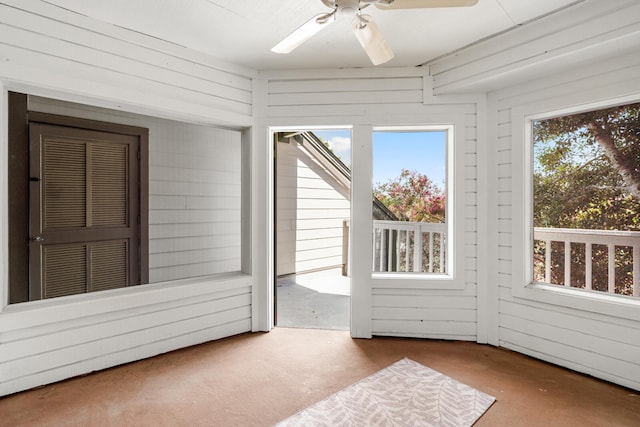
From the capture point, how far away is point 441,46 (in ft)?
8.00

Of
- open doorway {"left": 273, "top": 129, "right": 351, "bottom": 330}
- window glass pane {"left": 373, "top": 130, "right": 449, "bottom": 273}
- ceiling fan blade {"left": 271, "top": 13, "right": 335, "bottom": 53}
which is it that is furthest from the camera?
open doorway {"left": 273, "top": 129, "right": 351, "bottom": 330}

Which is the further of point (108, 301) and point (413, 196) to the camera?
point (413, 196)

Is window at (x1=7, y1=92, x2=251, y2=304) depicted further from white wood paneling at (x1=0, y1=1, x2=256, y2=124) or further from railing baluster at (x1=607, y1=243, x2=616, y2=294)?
railing baluster at (x1=607, y1=243, x2=616, y2=294)

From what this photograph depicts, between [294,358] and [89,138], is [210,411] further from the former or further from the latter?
[89,138]

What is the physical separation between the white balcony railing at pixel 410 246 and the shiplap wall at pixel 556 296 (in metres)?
0.55

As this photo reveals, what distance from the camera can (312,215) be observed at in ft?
15.9

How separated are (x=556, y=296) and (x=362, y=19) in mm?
2318

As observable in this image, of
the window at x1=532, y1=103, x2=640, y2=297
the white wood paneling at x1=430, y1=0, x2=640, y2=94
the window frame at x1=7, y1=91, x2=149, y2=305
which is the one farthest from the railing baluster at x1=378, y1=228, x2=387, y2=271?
the window frame at x1=7, y1=91, x2=149, y2=305

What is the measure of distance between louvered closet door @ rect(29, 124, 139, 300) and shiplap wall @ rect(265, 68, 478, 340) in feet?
4.66

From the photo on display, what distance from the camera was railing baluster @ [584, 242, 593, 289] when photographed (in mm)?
2289

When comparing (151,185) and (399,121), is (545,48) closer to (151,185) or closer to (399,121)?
(399,121)

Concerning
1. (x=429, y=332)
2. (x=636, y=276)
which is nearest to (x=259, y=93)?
(x=429, y=332)

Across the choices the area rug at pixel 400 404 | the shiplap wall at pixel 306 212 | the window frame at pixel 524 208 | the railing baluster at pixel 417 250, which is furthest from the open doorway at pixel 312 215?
the window frame at pixel 524 208

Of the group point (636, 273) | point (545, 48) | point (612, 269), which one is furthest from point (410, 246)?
point (545, 48)
